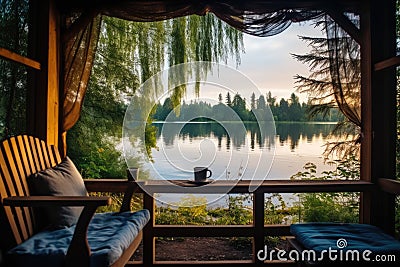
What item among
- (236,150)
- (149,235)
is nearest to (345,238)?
(236,150)

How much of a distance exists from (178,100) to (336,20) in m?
1.46

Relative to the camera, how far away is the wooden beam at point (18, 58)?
2527mm

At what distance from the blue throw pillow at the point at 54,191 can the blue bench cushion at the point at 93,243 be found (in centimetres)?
8

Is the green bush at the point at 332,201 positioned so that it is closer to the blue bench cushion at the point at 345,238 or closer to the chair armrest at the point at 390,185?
the chair armrest at the point at 390,185

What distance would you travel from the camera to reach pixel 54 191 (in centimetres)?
242

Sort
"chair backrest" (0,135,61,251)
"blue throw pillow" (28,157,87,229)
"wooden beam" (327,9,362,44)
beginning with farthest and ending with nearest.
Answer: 1. "wooden beam" (327,9,362,44)
2. "blue throw pillow" (28,157,87,229)
3. "chair backrest" (0,135,61,251)

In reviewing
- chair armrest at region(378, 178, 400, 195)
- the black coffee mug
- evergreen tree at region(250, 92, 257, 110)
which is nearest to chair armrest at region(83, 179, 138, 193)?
the black coffee mug

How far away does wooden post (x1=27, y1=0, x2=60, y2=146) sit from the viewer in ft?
10.1

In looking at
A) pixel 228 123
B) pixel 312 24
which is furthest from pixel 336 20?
pixel 228 123

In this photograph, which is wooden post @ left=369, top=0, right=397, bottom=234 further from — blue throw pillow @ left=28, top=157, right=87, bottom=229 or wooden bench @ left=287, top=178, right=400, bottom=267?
blue throw pillow @ left=28, top=157, right=87, bottom=229

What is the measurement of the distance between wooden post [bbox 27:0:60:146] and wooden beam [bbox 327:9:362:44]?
2248 millimetres

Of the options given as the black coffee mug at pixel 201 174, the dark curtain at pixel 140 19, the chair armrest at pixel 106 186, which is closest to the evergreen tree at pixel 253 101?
the dark curtain at pixel 140 19

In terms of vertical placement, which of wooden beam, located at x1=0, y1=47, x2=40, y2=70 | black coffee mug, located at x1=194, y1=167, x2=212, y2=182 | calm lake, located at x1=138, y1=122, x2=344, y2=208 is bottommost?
black coffee mug, located at x1=194, y1=167, x2=212, y2=182

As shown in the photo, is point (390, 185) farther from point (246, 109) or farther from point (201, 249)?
point (201, 249)
